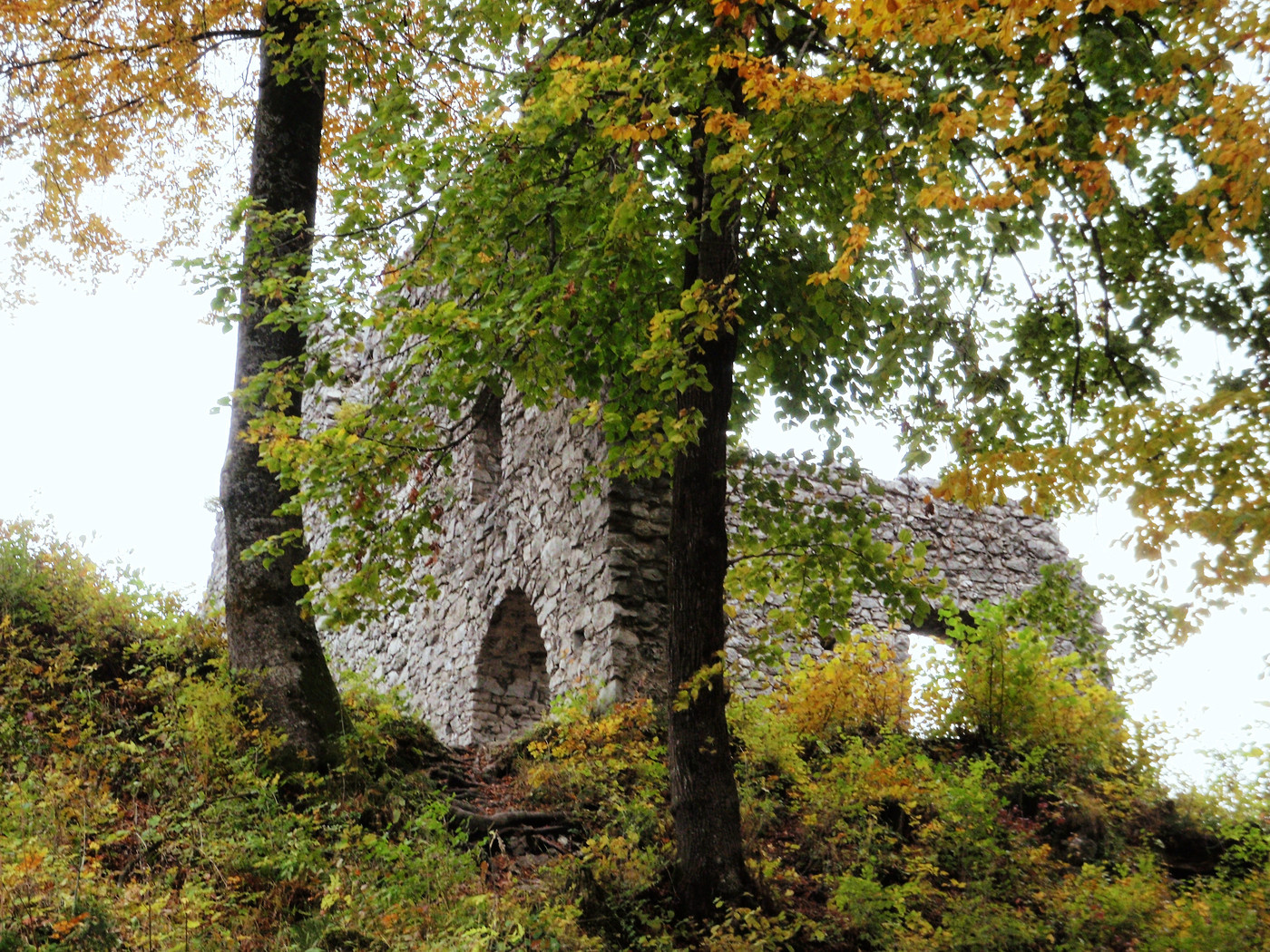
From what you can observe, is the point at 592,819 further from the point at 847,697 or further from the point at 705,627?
the point at 847,697

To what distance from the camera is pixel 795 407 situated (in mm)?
6930

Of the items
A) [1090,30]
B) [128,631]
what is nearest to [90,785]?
[128,631]

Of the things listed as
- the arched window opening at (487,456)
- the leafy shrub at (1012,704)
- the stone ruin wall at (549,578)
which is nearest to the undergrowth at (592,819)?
the leafy shrub at (1012,704)

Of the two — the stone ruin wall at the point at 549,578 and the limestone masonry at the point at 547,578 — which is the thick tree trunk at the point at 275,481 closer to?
the stone ruin wall at the point at 549,578

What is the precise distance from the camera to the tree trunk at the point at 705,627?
530 cm

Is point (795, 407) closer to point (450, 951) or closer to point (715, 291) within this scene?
point (715, 291)

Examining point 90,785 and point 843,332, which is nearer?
point 90,785

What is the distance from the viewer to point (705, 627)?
5.54m

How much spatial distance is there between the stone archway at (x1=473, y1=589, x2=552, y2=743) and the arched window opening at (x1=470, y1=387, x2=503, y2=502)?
137cm

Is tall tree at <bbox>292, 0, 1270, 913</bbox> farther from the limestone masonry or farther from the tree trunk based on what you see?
the limestone masonry

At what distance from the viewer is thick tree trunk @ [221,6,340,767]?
6.04 metres

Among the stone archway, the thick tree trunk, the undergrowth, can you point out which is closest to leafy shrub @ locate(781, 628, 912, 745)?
the undergrowth

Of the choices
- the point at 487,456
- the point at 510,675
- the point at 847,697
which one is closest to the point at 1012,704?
the point at 847,697

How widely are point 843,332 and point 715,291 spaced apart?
5.62ft
